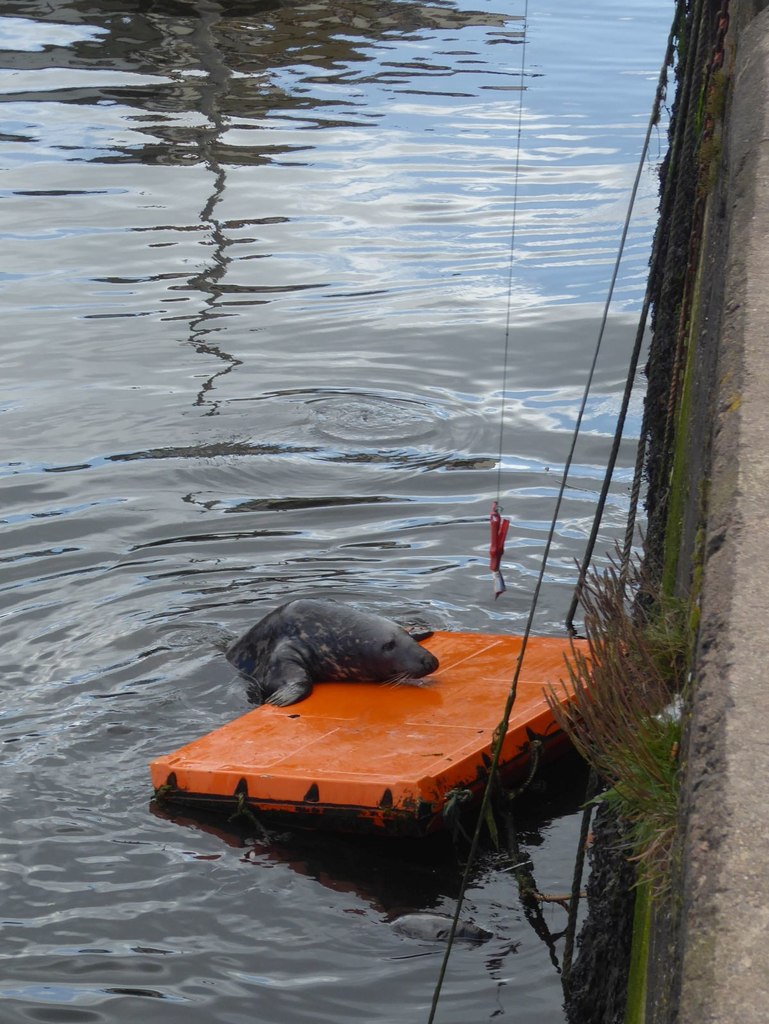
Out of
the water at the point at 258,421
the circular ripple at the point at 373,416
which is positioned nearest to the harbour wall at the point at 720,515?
the water at the point at 258,421

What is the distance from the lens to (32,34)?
26.7 meters

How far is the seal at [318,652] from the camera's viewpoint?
7.37 meters

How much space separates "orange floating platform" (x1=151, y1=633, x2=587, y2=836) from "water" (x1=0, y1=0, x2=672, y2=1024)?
0.22 meters

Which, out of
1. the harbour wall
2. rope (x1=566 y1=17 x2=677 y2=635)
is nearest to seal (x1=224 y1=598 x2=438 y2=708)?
rope (x1=566 y1=17 x2=677 y2=635)

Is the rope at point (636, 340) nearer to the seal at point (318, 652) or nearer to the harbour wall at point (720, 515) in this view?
the harbour wall at point (720, 515)

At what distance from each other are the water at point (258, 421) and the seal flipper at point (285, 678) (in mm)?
293

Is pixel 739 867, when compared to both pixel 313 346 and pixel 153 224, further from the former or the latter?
pixel 153 224

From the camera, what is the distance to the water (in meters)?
5.78

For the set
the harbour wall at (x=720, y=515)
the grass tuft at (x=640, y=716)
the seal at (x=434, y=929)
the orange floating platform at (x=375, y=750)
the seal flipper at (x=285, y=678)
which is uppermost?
the harbour wall at (x=720, y=515)

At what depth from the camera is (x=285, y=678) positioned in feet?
24.9

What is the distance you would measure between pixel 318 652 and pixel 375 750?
56.4 inches

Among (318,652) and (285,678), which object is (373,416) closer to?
(318,652)

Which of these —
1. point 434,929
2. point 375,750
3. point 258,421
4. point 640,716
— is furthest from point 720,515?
point 258,421

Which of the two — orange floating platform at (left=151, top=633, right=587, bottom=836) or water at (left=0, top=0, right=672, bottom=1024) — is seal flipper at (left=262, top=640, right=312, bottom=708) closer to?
orange floating platform at (left=151, top=633, right=587, bottom=836)
